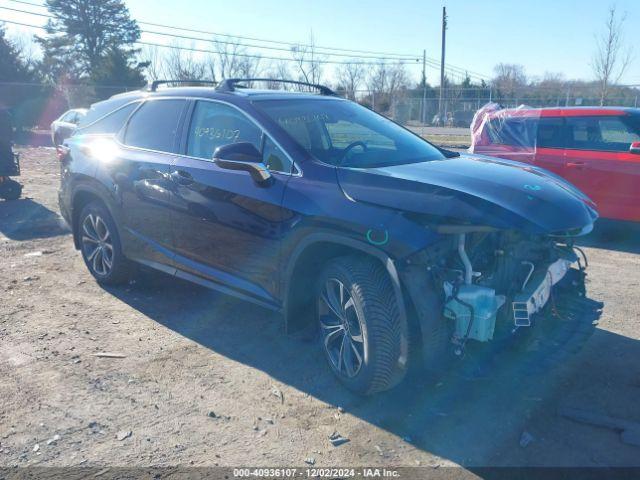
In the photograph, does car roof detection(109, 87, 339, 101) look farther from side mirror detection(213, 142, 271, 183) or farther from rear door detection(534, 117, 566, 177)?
rear door detection(534, 117, 566, 177)

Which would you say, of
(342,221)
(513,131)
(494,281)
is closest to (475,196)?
(494,281)

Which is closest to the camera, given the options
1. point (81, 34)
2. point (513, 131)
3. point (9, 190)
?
point (513, 131)

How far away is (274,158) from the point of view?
13.0 feet

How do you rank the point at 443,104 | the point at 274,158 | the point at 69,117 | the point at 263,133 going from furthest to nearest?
1. the point at 443,104
2. the point at 69,117
3. the point at 263,133
4. the point at 274,158

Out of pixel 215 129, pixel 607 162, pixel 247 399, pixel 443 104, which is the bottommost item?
pixel 247 399

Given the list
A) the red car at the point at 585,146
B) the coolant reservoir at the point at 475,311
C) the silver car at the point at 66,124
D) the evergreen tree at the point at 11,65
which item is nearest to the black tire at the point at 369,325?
the coolant reservoir at the point at 475,311

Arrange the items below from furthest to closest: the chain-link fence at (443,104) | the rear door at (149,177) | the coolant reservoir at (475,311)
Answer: the chain-link fence at (443,104) → the rear door at (149,177) → the coolant reservoir at (475,311)

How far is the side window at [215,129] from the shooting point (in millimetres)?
4215

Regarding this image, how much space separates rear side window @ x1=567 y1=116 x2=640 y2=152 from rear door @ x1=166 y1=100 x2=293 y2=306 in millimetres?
5317

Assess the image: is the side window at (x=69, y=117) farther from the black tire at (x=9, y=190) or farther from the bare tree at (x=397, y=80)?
the bare tree at (x=397, y=80)

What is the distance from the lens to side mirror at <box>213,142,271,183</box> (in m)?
3.74

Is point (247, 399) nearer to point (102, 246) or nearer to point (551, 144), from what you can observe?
point (102, 246)

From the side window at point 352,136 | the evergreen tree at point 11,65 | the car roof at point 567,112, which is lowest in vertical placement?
the side window at point 352,136

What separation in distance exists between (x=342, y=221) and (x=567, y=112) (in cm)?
573
